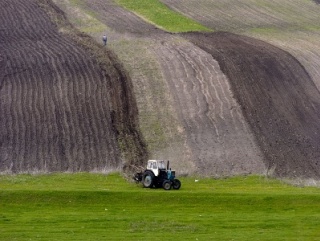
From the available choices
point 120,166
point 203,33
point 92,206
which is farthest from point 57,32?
point 92,206

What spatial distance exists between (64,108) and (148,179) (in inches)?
390

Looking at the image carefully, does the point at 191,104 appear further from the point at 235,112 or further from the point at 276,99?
→ the point at 276,99

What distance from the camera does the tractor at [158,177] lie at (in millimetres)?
34406

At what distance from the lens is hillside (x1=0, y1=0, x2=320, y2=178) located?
39844 millimetres

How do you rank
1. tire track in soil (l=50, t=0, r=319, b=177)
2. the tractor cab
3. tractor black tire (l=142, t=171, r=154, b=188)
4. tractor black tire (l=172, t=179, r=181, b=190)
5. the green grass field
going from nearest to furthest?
the green grass field → tractor black tire (l=172, t=179, r=181, b=190) → tractor black tire (l=142, t=171, r=154, b=188) → the tractor cab → tire track in soil (l=50, t=0, r=319, b=177)

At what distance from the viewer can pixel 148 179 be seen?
34.9 metres

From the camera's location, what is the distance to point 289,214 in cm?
2908

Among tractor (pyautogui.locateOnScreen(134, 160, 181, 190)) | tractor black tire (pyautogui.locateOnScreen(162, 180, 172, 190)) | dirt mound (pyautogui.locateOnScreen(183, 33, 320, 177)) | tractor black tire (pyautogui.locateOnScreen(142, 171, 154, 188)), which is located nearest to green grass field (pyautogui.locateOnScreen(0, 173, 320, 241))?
tractor black tire (pyautogui.locateOnScreen(142, 171, 154, 188))

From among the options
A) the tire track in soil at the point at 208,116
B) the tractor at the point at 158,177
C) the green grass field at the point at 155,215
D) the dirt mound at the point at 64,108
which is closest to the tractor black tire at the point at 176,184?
the tractor at the point at 158,177

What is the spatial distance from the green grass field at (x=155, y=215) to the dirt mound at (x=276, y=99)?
19.6ft

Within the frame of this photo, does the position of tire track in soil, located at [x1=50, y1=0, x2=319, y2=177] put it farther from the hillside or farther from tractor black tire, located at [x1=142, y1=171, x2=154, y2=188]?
tractor black tire, located at [x1=142, y1=171, x2=154, y2=188]

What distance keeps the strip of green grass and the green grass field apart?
30674 millimetres

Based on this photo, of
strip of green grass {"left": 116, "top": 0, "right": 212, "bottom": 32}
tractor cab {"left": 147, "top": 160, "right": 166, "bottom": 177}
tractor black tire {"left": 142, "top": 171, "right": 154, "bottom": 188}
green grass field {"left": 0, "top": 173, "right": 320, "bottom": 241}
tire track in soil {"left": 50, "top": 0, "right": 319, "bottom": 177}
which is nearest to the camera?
green grass field {"left": 0, "top": 173, "right": 320, "bottom": 241}

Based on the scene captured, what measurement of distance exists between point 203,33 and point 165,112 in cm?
1813
